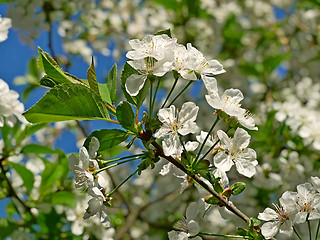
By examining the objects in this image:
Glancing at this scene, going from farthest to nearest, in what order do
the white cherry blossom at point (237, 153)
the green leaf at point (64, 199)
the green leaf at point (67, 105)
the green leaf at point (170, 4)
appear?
the green leaf at point (170, 4)
the green leaf at point (64, 199)
the white cherry blossom at point (237, 153)
the green leaf at point (67, 105)

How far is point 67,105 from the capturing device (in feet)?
3.51

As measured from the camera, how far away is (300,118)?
101 inches

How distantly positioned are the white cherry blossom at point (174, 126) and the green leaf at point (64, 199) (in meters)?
1.04

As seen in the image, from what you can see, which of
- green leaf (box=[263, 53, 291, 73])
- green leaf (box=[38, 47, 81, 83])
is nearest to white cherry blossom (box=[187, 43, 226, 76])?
green leaf (box=[38, 47, 81, 83])

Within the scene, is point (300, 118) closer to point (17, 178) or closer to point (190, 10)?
point (190, 10)

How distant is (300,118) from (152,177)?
5.46ft

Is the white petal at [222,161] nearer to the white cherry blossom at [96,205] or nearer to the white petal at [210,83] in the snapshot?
the white petal at [210,83]

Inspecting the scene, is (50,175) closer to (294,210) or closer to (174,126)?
(174,126)

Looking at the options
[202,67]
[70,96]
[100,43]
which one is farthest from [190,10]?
[70,96]

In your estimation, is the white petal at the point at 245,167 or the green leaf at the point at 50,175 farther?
the green leaf at the point at 50,175

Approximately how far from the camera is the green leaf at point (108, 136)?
45.7 inches

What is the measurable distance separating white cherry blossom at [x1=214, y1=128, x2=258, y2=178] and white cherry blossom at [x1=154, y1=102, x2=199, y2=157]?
0.09m

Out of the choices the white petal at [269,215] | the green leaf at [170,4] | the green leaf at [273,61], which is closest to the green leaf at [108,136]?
the white petal at [269,215]

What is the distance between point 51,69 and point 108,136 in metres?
0.25
